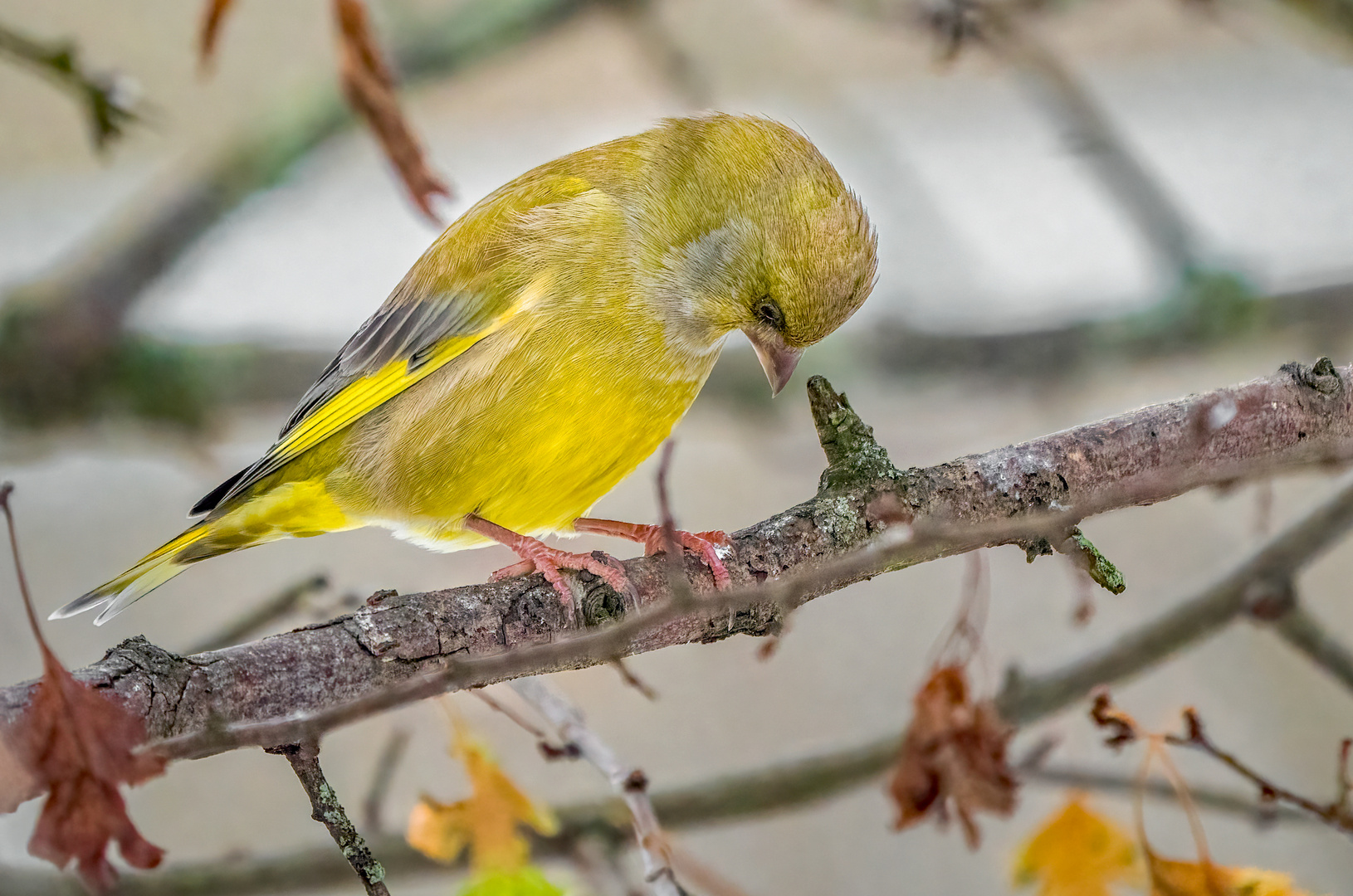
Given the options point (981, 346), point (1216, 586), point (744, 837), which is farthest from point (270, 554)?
point (1216, 586)

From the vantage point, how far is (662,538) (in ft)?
3.04

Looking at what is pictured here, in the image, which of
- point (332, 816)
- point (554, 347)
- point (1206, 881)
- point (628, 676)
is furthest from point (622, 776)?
point (1206, 881)

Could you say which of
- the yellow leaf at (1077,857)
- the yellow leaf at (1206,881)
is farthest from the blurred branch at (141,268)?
the yellow leaf at (1206,881)

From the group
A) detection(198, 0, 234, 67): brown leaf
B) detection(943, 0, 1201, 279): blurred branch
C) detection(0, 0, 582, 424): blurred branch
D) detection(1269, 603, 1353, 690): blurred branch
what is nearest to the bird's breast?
detection(198, 0, 234, 67): brown leaf

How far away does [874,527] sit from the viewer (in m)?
1.34

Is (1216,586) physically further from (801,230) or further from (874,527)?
(801,230)

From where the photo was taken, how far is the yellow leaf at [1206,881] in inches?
51.4

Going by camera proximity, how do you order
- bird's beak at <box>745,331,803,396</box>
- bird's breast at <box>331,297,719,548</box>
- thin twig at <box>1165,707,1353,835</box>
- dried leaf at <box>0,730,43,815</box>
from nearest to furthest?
dried leaf at <box>0,730,43,815</box> < thin twig at <box>1165,707,1353,835</box> < bird's breast at <box>331,297,719,548</box> < bird's beak at <box>745,331,803,396</box>

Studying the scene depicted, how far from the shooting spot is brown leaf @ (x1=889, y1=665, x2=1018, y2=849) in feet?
4.25

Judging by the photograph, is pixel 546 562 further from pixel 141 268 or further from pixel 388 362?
pixel 141 268

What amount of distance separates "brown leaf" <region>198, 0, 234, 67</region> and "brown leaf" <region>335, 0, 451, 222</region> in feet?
0.43

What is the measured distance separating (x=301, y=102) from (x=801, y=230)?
69.0 inches

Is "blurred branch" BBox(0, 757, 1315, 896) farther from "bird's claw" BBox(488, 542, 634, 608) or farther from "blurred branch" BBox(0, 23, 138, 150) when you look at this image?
"blurred branch" BBox(0, 23, 138, 150)

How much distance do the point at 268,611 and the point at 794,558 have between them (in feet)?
2.66
